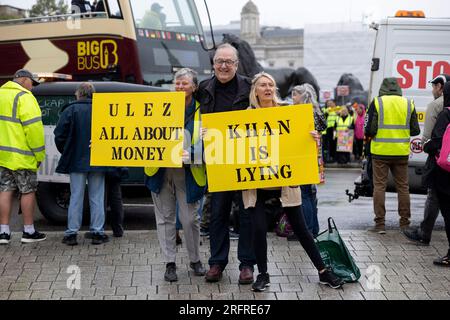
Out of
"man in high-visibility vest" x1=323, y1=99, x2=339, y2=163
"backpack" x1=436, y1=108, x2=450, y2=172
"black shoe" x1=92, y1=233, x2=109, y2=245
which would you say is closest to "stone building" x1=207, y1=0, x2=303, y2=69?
"man in high-visibility vest" x1=323, y1=99, x2=339, y2=163

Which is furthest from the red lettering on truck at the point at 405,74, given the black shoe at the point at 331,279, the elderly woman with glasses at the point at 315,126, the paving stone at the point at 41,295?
the paving stone at the point at 41,295

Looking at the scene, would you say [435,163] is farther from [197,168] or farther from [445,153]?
[197,168]

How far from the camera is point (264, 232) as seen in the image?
611 centimetres

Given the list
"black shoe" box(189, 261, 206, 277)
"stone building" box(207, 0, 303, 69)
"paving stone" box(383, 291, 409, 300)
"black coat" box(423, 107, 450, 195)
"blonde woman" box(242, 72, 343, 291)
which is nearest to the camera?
"paving stone" box(383, 291, 409, 300)

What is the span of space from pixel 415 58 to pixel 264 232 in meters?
4.44

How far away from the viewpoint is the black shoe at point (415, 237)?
7781 mm

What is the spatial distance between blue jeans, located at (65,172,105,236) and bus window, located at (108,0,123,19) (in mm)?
4977

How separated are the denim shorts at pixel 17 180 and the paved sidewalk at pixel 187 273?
1.87ft

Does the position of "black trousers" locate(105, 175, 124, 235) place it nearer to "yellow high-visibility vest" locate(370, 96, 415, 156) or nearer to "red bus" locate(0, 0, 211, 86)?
"yellow high-visibility vest" locate(370, 96, 415, 156)

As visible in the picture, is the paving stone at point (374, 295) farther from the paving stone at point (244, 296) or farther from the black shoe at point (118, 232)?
the black shoe at point (118, 232)

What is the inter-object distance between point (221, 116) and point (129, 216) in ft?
14.6

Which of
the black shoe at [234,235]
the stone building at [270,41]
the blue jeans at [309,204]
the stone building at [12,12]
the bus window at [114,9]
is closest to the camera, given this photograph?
the blue jeans at [309,204]

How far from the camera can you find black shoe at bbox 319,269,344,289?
20.0 ft
